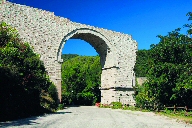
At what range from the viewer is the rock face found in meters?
20.3

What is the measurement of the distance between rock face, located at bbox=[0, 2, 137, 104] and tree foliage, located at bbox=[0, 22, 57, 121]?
6.05 meters

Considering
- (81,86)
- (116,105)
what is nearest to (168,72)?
(116,105)

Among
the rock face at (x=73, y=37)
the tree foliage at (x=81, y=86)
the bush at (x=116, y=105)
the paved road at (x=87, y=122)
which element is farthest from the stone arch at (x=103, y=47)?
the tree foliage at (x=81, y=86)

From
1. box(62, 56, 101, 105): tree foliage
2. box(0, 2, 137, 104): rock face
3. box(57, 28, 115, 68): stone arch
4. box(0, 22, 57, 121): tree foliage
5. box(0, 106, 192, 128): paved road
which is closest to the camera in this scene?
box(0, 106, 192, 128): paved road

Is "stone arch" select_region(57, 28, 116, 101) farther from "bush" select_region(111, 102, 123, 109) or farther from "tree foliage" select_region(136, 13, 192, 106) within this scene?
"tree foliage" select_region(136, 13, 192, 106)

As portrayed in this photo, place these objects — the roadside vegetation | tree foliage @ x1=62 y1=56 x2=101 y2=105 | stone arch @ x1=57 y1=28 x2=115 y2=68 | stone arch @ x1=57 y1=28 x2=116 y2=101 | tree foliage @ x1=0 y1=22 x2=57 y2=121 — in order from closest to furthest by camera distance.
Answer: tree foliage @ x1=0 y1=22 x2=57 y2=121 < the roadside vegetation < stone arch @ x1=57 y1=28 x2=115 y2=68 < stone arch @ x1=57 y1=28 x2=116 y2=101 < tree foliage @ x1=62 y1=56 x2=101 y2=105

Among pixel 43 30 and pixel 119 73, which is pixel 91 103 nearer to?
pixel 119 73

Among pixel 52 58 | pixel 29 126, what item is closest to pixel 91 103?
pixel 52 58

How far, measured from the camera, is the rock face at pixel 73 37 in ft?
66.6

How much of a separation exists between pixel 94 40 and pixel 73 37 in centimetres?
273

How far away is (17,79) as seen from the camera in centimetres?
1230

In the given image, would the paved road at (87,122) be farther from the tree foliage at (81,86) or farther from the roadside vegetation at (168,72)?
the tree foliage at (81,86)

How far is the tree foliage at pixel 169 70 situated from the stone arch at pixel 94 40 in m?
6.39

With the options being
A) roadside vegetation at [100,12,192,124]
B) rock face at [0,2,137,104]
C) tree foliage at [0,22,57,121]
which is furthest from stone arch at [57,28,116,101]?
tree foliage at [0,22,57,121]
